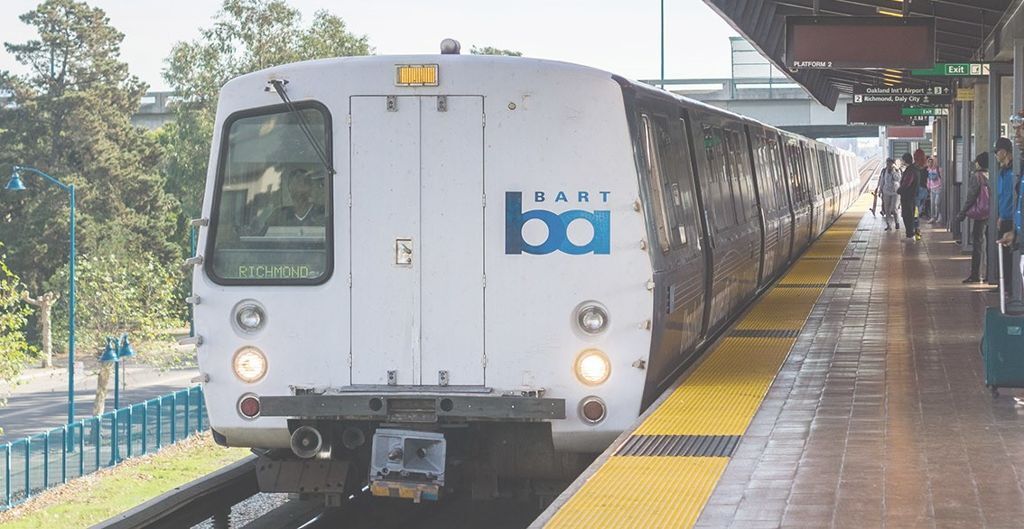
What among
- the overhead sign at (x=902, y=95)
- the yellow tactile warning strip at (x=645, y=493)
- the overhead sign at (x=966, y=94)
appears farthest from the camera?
the overhead sign at (x=902, y=95)

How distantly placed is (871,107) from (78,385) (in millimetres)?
40859

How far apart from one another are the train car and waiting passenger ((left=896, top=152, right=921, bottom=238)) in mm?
19961

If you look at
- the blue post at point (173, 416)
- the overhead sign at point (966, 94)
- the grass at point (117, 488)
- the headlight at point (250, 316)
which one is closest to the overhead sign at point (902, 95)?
the overhead sign at point (966, 94)

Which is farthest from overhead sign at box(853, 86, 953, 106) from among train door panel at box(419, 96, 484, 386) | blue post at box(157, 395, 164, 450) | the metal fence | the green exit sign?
train door panel at box(419, 96, 484, 386)

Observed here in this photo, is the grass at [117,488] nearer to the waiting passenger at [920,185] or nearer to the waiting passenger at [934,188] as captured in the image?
the waiting passenger at [920,185]

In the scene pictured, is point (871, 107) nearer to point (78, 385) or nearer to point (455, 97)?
point (455, 97)

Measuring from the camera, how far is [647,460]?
7.59 meters

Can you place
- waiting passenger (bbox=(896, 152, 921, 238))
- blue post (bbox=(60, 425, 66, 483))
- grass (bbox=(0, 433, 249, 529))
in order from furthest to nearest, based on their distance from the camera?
1. blue post (bbox=(60, 425, 66, 483))
2. grass (bbox=(0, 433, 249, 529))
3. waiting passenger (bbox=(896, 152, 921, 238))

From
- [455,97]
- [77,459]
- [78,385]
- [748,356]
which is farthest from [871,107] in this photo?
[78,385]

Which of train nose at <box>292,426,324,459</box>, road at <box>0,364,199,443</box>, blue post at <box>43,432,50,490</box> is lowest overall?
road at <box>0,364,199,443</box>

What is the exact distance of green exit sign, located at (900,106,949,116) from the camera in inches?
1171

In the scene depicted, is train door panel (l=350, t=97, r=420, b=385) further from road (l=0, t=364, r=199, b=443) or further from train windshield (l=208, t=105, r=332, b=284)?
road (l=0, t=364, r=199, b=443)

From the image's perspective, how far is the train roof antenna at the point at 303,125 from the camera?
28.2ft

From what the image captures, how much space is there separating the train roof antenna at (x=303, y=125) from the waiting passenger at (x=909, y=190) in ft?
67.6
